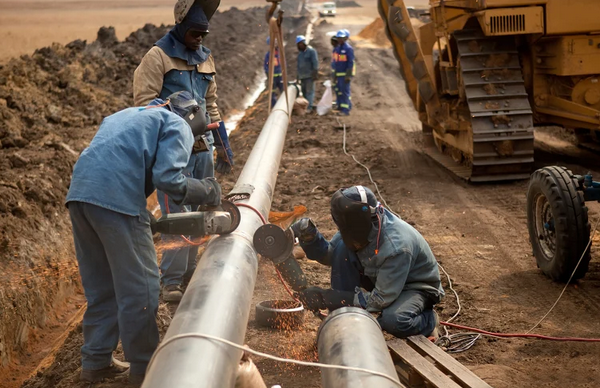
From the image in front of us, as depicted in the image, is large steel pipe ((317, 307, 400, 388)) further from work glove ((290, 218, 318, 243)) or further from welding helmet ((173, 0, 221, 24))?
welding helmet ((173, 0, 221, 24))

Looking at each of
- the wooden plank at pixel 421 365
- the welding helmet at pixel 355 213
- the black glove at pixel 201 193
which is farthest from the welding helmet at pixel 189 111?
the wooden plank at pixel 421 365

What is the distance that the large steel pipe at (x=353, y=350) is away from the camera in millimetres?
3654

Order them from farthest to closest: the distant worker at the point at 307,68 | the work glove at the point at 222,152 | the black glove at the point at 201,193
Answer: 1. the distant worker at the point at 307,68
2. the work glove at the point at 222,152
3. the black glove at the point at 201,193

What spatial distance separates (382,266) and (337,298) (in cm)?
44

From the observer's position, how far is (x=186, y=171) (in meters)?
6.22

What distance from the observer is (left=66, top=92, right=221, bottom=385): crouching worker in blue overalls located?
4.65 meters

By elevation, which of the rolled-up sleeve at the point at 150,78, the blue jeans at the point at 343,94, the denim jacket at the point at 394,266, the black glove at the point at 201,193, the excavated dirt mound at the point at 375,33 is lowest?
the excavated dirt mound at the point at 375,33

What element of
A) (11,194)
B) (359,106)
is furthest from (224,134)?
(359,106)

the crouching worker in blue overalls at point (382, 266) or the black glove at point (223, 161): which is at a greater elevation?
the black glove at point (223, 161)

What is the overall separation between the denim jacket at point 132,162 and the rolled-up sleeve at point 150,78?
4.32 feet

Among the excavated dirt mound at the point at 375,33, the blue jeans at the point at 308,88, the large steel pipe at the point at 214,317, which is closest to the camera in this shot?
the large steel pipe at the point at 214,317

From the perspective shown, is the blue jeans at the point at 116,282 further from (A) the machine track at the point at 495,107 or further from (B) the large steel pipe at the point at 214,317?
(A) the machine track at the point at 495,107

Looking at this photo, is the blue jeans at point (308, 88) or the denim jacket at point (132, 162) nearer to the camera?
the denim jacket at point (132, 162)

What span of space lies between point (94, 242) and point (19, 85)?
10140 millimetres
